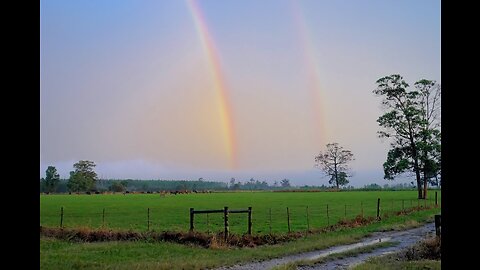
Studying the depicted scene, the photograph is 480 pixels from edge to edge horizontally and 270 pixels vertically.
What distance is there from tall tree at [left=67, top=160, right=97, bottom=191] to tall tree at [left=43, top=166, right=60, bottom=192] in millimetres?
3353

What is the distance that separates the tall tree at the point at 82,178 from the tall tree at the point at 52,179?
3353mm

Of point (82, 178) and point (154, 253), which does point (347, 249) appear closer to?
point (154, 253)

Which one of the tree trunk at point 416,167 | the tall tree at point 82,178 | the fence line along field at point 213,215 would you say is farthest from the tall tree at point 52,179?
the tree trunk at point 416,167

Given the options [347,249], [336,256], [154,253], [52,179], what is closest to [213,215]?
[347,249]

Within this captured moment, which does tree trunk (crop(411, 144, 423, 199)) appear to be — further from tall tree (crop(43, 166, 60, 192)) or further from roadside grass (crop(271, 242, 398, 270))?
tall tree (crop(43, 166, 60, 192))

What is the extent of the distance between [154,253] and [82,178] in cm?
12522

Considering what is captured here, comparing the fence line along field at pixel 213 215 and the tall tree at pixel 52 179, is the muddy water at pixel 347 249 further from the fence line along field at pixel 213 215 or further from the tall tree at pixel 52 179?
the tall tree at pixel 52 179

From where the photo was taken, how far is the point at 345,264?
14148 mm

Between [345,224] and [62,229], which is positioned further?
[345,224]

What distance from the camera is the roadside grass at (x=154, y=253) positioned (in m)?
14.0
